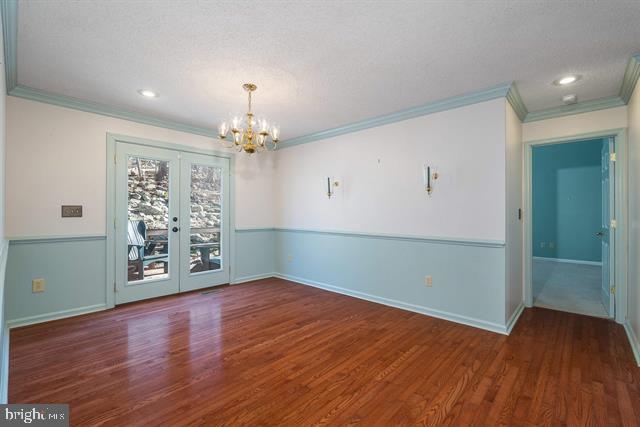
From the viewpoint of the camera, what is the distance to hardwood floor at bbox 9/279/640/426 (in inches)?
75.4

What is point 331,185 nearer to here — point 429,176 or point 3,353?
point 429,176

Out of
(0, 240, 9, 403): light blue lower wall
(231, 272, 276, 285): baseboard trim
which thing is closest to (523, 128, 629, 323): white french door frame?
(231, 272, 276, 285): baseboard trim

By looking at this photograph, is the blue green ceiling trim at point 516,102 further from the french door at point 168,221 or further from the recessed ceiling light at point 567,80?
the french door at point 168,221

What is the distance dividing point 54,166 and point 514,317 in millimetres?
5463

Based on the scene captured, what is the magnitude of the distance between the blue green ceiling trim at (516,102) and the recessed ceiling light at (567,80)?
34 cm

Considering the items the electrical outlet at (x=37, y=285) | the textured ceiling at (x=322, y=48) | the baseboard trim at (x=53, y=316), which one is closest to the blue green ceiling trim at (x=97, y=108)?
the textured ceiling at (x=322, y=48)

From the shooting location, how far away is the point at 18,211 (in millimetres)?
3229

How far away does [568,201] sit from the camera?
22.9 feet

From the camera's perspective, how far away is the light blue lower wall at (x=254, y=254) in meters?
5.19

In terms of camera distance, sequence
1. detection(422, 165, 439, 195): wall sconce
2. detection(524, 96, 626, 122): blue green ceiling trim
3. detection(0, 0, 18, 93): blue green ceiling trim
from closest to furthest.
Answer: detection(0, 0, 18, 93): blue green ceiling trim → detection(524, 96, 626, 122): blue green ceiling trim → detection(422, 165, 439, 195): wall sconce

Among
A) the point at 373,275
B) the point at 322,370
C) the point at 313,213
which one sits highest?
the point at 313,213

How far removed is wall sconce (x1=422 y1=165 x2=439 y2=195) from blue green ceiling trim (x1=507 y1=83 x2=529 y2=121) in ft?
3.37

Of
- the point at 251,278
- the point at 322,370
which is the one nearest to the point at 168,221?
the point at 251,278

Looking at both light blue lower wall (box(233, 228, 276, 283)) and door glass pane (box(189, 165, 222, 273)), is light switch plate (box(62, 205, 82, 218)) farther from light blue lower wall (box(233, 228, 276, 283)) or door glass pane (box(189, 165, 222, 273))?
light blue lower wall (box(233, 228, 276, 283))
